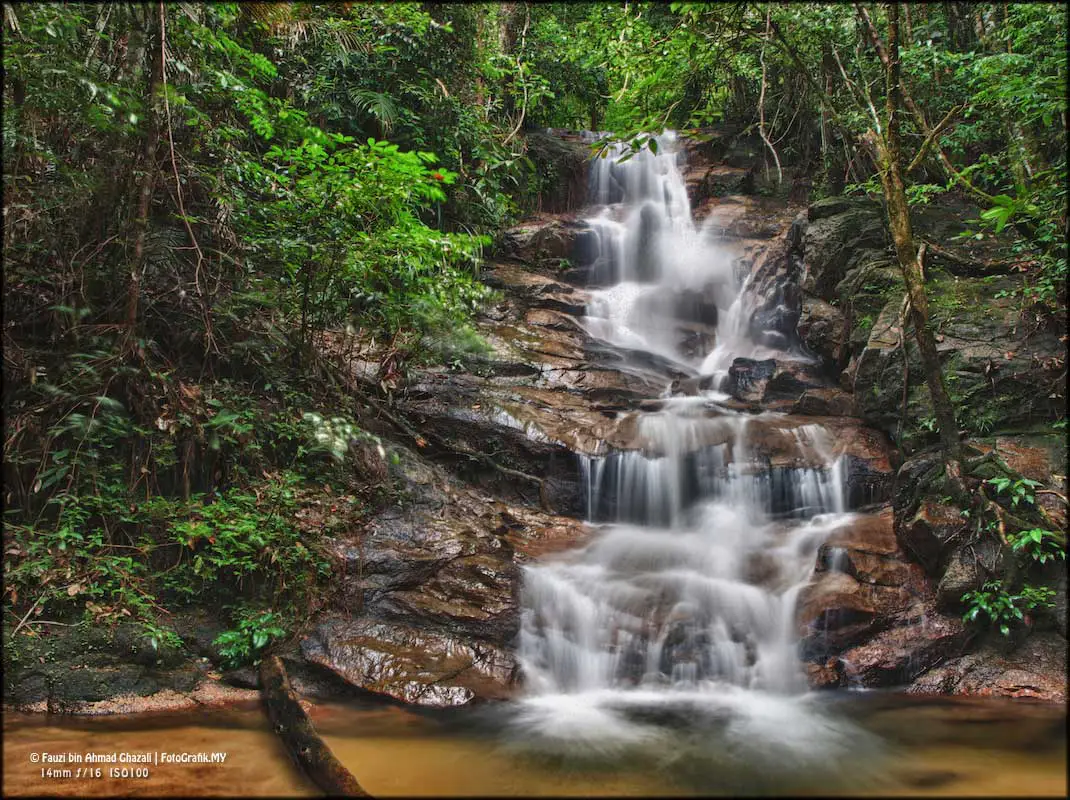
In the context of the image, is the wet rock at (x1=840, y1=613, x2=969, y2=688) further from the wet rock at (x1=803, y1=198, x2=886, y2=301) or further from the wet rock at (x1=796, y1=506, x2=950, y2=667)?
the wet rock at (x1=803, y1=198, x2=886, y2=301)

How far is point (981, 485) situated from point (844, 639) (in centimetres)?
185

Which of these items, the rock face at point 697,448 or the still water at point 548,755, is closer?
the still water at point 548,755

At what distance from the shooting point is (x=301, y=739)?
3.52 metres

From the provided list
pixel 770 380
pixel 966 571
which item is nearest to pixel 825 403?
pixel 770 380

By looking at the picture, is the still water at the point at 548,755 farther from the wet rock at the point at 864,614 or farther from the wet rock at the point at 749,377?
the wet rock at the point at 749,377

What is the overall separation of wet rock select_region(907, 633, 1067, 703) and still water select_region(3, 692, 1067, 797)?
8.3 inches

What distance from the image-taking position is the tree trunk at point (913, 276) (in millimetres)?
5855

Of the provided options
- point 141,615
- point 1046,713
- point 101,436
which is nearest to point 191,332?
point 101,436

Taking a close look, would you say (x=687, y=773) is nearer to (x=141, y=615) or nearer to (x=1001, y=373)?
(x=141, y=615)

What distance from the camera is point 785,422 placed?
837 centimetres

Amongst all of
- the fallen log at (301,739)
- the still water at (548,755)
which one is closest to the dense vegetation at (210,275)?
the fallen log at (301,739)

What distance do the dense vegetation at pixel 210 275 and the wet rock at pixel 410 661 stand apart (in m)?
0.50

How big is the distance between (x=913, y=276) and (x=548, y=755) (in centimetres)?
520

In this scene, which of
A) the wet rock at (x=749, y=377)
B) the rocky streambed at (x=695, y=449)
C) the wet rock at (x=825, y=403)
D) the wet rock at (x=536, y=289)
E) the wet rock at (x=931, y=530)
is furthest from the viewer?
the wet rock at (x=536, y=289)
